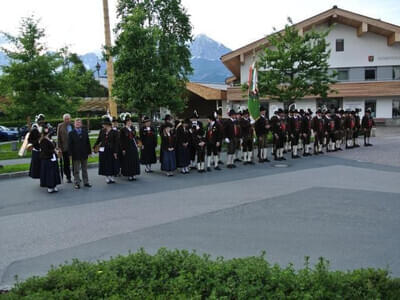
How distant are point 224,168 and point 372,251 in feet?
29.0

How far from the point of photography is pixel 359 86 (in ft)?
115

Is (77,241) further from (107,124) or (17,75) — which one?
(17,75)

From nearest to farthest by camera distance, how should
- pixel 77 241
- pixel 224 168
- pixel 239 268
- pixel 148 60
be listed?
pixel 239 268, pixel 77 241, pixel 224 168, pixel 148 60

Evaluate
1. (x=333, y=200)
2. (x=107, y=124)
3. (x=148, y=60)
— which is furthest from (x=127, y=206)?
(x=148, y=60)

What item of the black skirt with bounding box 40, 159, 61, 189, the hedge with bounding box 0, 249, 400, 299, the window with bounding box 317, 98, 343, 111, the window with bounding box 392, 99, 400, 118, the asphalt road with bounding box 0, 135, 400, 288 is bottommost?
the asphalt road with bounding box 0, 135, 400, 288

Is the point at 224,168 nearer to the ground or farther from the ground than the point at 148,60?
nearer to the ground

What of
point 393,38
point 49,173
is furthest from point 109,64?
point 393,38

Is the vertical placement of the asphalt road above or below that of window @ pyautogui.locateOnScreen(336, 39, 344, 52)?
below

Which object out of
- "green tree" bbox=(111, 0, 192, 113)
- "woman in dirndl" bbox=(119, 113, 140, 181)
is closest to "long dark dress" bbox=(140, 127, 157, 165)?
"woman in dirndl" bbox=(119, 113, 140, 181)

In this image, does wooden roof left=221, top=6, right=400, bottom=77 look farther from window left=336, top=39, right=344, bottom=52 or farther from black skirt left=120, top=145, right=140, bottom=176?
black skirt left=120, top=145, right=140, bottom=176

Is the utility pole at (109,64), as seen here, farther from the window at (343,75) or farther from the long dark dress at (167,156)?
the window at (343,75)

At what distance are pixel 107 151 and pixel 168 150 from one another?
6.98ft

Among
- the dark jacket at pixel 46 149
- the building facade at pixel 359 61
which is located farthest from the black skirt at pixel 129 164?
the building facade at pixel 359 61

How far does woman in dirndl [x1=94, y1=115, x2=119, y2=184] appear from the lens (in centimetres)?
1198
